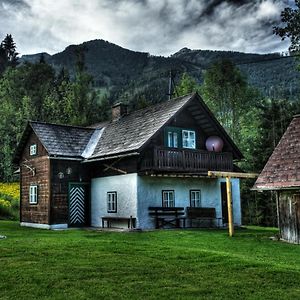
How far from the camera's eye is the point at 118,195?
75.9 feet

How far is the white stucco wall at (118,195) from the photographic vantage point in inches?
869

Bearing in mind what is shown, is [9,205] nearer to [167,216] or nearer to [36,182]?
[36,182]

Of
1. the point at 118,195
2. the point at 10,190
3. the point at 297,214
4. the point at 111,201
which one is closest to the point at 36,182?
the point at 111,201

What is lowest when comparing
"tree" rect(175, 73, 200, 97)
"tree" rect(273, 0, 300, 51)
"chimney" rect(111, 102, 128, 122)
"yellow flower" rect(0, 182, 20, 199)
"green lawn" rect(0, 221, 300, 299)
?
"green lawn" rect(0, 221, 300, 299)

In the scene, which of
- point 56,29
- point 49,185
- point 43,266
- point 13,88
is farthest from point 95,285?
point 13,88

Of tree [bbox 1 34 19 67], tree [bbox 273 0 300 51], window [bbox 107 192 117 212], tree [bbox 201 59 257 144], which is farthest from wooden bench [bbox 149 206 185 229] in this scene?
tree [bbox 1 34 19 67]

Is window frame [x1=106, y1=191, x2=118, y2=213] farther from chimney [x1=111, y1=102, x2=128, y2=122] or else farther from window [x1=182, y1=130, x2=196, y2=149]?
chimney [x1=111, y1=102, x2=128, y2=122]

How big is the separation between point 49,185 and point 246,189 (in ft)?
70.0

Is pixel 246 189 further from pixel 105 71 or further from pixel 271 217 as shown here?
pixel 105 71

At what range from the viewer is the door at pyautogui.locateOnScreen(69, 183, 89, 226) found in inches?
965

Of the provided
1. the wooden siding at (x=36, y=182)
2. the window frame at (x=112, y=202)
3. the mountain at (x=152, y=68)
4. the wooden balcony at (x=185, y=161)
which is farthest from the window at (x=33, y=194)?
the mountain at (x=152, y=68)

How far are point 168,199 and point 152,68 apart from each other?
117 m

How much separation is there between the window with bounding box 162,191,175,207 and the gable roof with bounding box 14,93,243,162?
326cm

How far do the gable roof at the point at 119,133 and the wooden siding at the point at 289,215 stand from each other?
7.41 meters
